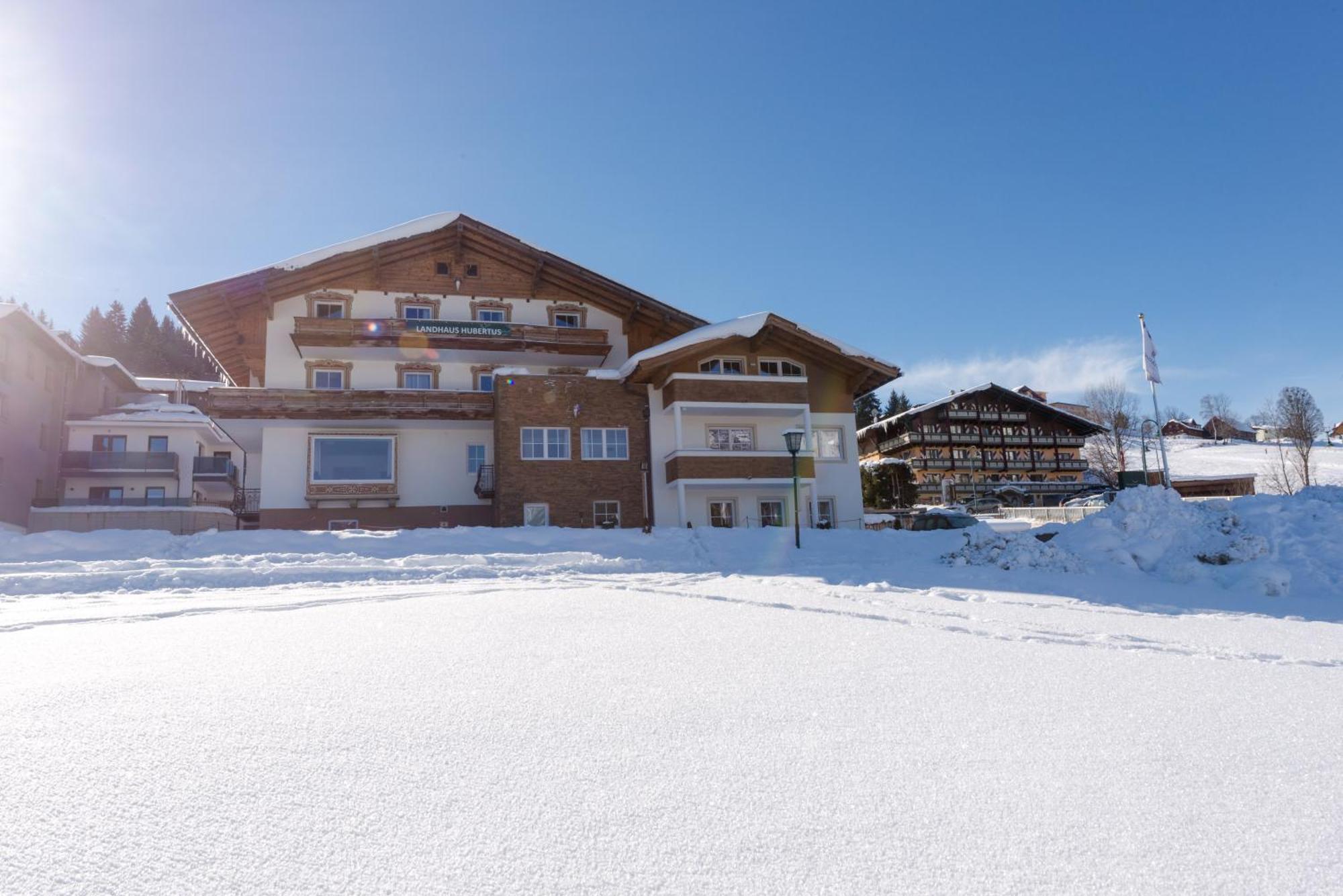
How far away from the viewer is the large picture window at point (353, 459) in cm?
2805

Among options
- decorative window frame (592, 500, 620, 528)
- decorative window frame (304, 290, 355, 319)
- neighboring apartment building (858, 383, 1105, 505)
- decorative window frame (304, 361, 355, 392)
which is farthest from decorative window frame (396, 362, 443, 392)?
neighboring apartment building (858, 383, 1105, 505)

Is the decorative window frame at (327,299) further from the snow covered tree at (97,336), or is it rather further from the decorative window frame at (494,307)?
the snow covered tree at (97,336)

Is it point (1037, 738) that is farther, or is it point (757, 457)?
point (757, 457)

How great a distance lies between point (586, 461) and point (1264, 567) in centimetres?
1980

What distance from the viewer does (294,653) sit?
5996 millimetres

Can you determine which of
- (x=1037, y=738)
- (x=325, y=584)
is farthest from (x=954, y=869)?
(x=325, y=584)

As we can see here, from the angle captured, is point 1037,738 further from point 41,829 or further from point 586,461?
point 586,461

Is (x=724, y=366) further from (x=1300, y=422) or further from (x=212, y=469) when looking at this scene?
(x=1300, y=422)

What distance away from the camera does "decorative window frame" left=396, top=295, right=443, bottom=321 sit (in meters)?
30.8

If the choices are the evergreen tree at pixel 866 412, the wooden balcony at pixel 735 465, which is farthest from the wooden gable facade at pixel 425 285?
the evergreen tree at pixel 866 412

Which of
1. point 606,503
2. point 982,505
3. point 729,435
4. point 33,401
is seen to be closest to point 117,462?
point 33,401

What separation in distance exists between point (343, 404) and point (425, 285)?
6326mm

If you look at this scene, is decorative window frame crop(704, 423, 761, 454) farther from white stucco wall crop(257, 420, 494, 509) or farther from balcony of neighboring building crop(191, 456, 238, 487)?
balcony of neighboring building crop(191, 456, 238, 487)

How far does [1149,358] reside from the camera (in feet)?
119
